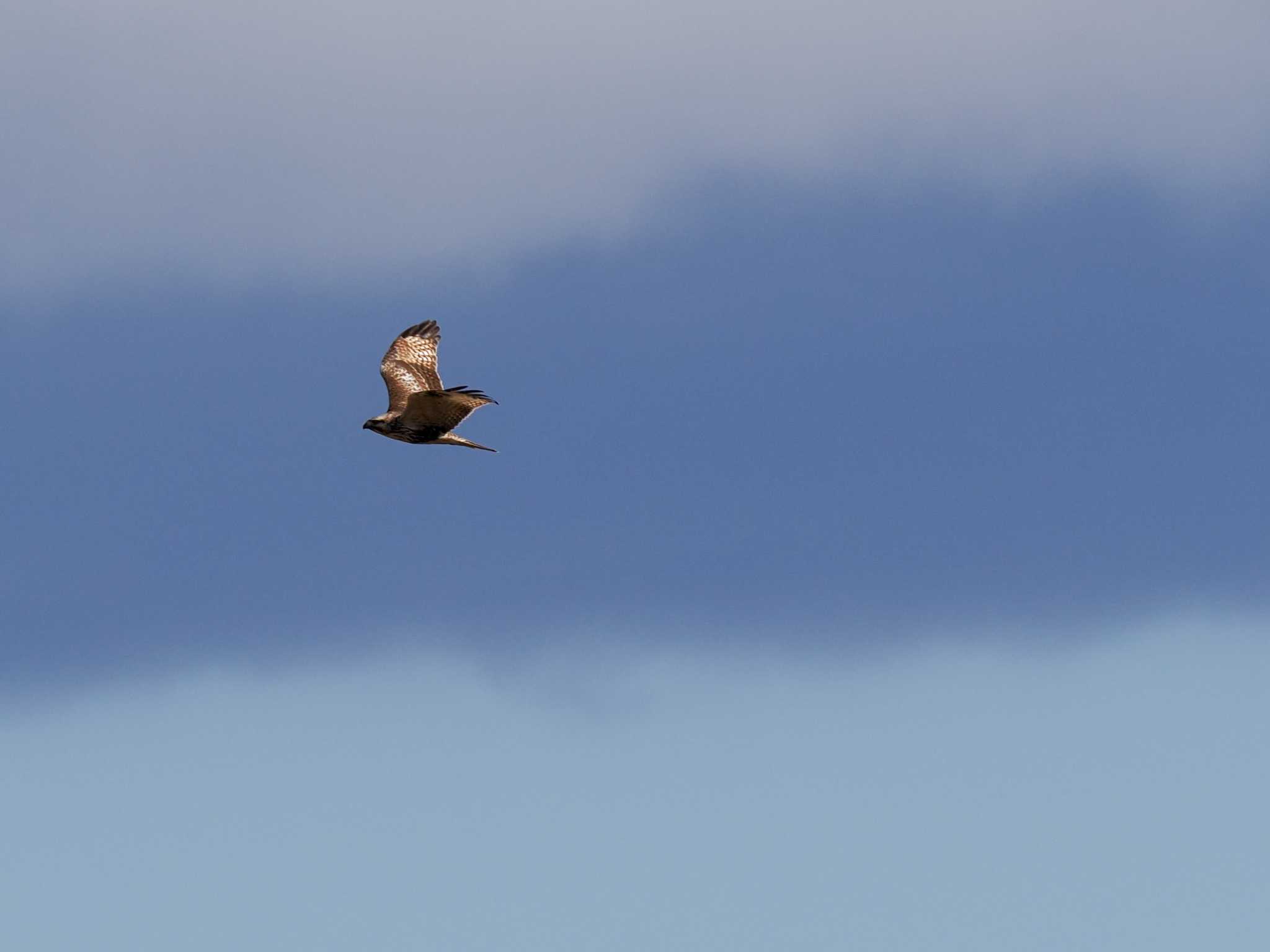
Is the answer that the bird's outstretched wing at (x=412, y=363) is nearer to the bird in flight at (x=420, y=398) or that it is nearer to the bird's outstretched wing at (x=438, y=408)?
the bird in flight at (x=420, y=398)

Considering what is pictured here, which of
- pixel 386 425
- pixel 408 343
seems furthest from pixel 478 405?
pixel 408 343

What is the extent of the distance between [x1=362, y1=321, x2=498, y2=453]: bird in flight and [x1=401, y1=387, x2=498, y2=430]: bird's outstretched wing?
0.02m

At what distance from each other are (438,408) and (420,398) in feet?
2.64

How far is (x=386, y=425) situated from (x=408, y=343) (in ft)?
27.2

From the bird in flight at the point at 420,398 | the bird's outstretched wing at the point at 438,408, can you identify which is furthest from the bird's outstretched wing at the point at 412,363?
the bird's outstretched wing at the point at 438,408

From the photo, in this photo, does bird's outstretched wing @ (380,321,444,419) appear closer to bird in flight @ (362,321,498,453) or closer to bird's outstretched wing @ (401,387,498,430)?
bird in flight @ (362,321,498,453)

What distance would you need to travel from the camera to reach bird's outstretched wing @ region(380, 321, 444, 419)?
7425cm

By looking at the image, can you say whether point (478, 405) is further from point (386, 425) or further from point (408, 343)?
point (408, 343)

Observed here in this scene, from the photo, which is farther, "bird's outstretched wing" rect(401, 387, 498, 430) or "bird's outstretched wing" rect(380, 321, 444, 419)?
"bird's outstretched wing" rect(380, 321, 444, 419)

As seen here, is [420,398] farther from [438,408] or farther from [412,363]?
[412,363]

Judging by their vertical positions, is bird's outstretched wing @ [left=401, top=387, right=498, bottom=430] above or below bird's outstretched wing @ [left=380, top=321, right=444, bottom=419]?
below

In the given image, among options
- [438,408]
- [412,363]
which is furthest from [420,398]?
[412,363]

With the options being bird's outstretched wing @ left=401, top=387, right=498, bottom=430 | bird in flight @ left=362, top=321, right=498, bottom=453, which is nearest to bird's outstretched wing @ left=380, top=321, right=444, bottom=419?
bird in flight @ left=362, top=321, right=498, bottom=453

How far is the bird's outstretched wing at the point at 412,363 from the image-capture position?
74.2 meters
